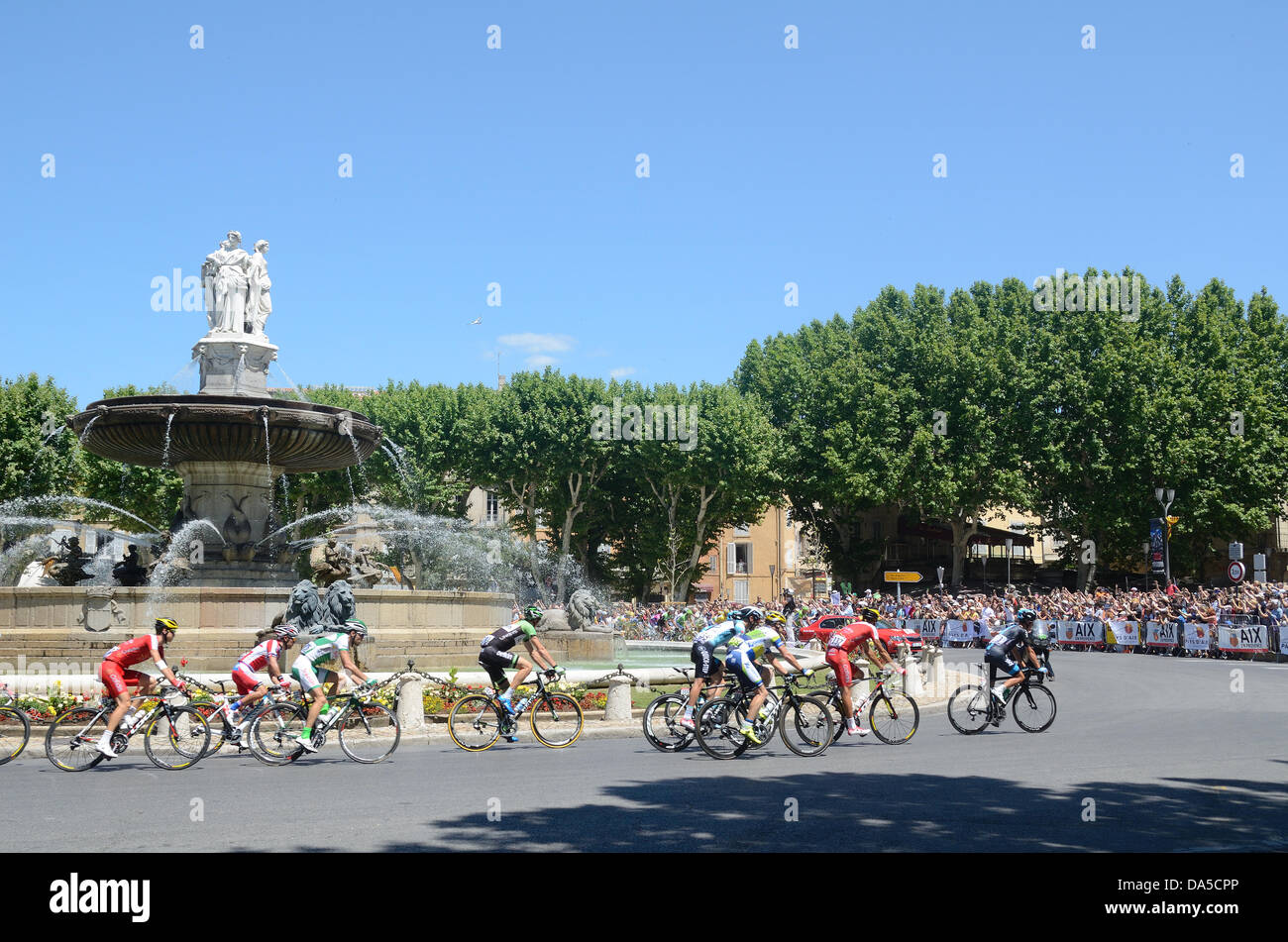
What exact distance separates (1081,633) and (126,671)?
32.3 meters

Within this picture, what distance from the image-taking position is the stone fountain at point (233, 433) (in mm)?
21531

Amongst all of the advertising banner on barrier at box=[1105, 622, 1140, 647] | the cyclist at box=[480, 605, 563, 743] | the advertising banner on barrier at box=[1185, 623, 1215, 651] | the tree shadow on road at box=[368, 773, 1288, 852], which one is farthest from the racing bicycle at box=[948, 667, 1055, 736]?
the advertising banner on barrier at box=[1105, 622, 1140, 647]

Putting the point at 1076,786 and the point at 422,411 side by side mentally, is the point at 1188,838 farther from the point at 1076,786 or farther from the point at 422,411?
the point at 422,411

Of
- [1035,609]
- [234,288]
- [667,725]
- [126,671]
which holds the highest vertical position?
[234,288]

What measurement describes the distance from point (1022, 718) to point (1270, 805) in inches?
228

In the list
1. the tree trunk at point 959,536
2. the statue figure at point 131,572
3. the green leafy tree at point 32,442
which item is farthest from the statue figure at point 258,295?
the tree trunk at point 959,536

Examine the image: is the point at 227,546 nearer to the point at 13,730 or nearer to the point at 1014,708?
the point at 13,730

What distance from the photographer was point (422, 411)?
53.1m

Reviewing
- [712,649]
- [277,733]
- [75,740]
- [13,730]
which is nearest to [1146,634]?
[712,649]

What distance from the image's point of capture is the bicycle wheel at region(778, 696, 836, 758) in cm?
1252

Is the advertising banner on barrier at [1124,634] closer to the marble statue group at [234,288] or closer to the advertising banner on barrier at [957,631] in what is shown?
the advertising banner on barrier at [957,631]

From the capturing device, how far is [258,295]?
79.4ft

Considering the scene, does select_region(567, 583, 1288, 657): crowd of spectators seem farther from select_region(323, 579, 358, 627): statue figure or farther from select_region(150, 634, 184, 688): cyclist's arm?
select_region(150, 634, 184, 688): cyclist's arm

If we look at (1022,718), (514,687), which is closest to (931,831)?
(514,687)
